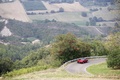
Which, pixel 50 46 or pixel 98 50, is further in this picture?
pixel 50 46

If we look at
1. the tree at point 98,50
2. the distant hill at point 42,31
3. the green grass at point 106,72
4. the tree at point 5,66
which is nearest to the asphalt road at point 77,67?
the green grass at point 106,72

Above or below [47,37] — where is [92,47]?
above

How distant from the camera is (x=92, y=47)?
172 ft

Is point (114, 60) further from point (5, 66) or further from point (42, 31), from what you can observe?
point (42, 31)

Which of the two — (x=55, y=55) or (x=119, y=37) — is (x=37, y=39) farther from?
(x=119, y=37)

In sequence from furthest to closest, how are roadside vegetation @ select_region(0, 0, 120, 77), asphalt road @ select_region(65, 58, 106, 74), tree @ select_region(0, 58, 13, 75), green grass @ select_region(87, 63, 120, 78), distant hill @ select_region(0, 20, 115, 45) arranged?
distant hill @ select_region(0, 20, 115, 45), tree @ select_region(0, 58, 13, 75), roadside vegetation @ select_region(0, 0, 120, 77), asphalt road @ select_region(65, 58, 106, 74), green grass @ select_region(87, 63, 120, 78)

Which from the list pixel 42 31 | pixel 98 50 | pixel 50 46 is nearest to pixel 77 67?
pixel 98 50

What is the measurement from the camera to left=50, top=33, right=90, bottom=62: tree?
4431cm

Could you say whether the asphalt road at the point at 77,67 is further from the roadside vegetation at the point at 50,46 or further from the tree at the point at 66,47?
the tree at the point at 66,47

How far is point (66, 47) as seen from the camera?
4438 cm

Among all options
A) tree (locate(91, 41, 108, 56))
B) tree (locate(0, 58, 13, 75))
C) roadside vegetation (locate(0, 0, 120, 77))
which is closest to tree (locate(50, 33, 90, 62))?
roadside vegetation (locate(0, 0, 120, 77))

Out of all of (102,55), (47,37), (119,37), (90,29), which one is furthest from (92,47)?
(90,29)

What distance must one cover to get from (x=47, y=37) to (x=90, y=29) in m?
41.0

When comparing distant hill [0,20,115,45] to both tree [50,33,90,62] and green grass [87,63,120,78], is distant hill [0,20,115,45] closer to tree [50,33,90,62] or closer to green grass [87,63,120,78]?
tree [50,33,90,62]
